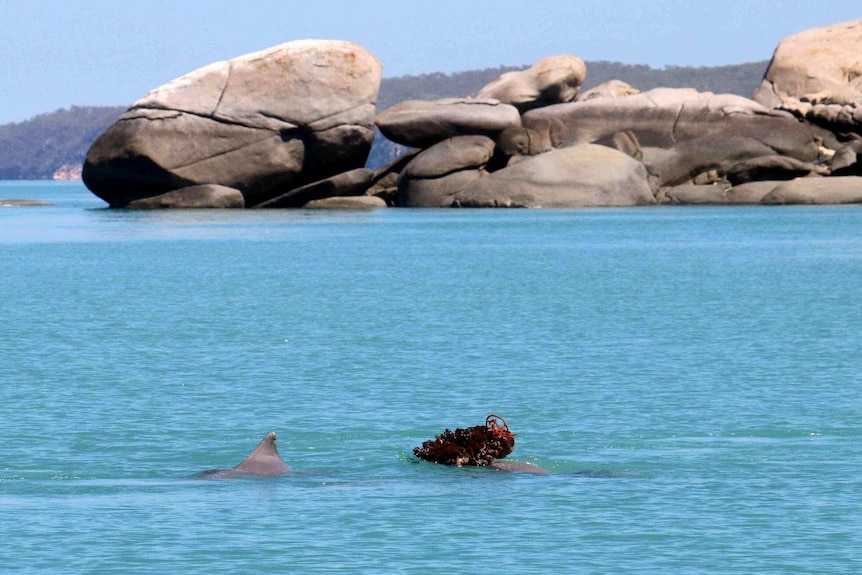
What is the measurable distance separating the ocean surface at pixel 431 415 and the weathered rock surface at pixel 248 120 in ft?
75.9

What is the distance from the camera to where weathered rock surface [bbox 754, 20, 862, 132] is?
65750 millimetres

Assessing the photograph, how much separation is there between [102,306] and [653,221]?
28.9 metres

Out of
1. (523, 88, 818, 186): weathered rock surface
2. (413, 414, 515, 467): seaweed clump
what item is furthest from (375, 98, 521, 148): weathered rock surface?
(413, 414, 515, 467): seaweed clump

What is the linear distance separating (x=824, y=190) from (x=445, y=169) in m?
13.8

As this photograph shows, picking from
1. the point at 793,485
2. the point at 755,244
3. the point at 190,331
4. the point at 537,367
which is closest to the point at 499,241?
the point at 755,244

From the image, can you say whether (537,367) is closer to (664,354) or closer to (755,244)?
(664,354)

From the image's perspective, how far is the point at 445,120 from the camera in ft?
202

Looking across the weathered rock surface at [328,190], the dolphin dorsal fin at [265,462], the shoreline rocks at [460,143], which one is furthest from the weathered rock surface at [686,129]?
the dolphin dorsal fin at [265,462]

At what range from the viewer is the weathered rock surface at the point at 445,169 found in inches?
2370

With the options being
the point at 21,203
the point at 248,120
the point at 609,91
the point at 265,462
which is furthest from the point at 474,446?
the point at 21,203

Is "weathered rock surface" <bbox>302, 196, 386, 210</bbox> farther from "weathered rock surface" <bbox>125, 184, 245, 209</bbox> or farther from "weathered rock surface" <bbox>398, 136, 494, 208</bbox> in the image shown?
"weathered rock surface" <bbox>125, 184, 245, 209</bbox>

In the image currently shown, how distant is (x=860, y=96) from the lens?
64.5m

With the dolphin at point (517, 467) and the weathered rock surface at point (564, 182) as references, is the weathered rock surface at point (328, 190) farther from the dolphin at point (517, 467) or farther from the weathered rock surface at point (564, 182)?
the dolphin at point (517, 467)

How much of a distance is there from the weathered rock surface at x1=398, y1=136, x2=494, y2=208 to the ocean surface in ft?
79.3
